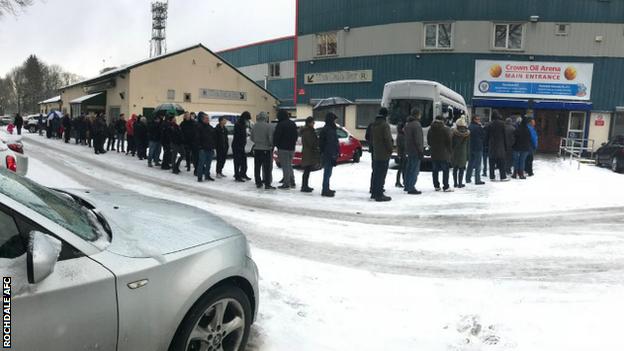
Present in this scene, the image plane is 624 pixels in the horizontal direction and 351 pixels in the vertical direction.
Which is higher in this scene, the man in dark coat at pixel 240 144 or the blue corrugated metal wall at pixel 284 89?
the blue corrugated metal wall at pixel 284 89

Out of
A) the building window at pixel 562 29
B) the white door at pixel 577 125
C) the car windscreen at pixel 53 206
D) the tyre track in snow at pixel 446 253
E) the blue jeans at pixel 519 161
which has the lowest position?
the tyre track in snow at pixel 446 253

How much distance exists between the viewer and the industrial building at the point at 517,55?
85.3ft

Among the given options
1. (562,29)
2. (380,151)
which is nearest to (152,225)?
(380,151)

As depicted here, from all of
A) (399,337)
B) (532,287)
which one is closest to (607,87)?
(532,287)

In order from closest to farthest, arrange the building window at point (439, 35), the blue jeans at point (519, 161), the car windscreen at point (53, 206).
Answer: the car windscreen at point (53, 206) < the blue jeans at point (519, 161) < the building window at point (439, 35)

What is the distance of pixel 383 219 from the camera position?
8383 mm

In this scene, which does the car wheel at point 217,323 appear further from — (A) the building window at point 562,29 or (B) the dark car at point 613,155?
(A) the building window at point 562,29

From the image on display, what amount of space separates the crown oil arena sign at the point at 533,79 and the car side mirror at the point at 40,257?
27.3 m

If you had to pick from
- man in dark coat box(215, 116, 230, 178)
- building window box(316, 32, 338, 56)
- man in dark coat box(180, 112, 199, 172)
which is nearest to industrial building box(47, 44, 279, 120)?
building window box(316, 32, 338, 56)

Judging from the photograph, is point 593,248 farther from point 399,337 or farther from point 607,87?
point 607,87

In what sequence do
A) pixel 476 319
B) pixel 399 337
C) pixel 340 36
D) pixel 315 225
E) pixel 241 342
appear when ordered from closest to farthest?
1. pixel 241 342
2. pixel 399 337
3. pixel 476 319
4. pixel 315 225
5. pixel 340 36

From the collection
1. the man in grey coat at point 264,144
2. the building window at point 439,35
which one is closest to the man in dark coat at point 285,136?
the man in grey coat at point 264,144

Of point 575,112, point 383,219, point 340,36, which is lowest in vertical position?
point 383,219

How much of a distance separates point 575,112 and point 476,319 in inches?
1060
